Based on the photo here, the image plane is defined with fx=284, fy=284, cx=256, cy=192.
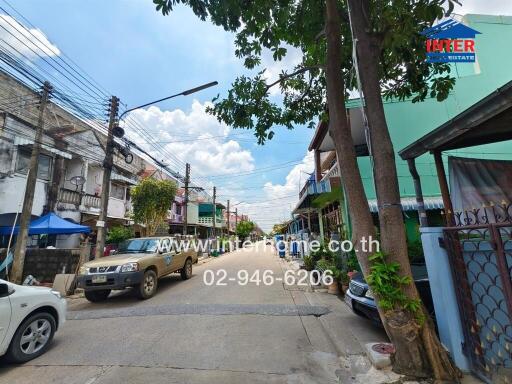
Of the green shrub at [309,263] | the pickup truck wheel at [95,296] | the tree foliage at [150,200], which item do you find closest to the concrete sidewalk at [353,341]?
the green shrub at [309,263]

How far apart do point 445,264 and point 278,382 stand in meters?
2.39

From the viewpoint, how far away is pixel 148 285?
7.73 meters

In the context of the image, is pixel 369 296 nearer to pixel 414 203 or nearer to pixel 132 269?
pixel 132 269

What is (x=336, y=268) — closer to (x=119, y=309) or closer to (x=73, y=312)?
(x=119, y=309)

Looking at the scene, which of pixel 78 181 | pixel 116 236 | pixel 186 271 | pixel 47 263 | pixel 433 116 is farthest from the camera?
pixel 116 236

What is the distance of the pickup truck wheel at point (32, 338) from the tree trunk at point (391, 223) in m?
4.85

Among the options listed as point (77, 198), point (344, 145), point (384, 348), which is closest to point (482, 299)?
point (384, 348)

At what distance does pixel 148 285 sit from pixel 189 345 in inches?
153

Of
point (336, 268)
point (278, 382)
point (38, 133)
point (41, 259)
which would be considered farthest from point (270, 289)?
point (38, 133)

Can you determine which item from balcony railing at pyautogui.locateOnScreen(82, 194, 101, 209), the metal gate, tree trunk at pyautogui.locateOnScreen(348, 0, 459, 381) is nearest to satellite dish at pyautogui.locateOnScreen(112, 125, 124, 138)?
balcony railing at pyautogui.locateOnScreen(82, 194, 101, 209)

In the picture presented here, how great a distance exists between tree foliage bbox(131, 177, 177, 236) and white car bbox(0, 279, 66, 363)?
11.8m

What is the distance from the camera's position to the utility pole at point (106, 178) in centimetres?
1021

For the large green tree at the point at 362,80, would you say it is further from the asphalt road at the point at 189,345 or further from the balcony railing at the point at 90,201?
the balcony railing at the point at 90,201

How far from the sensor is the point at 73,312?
6.70 m
